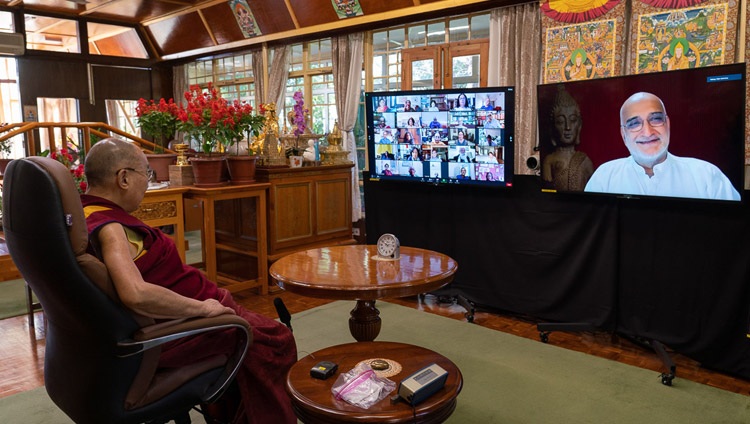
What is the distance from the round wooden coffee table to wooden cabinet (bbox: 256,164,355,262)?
2660mm

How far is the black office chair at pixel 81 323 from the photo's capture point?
4.59 ft

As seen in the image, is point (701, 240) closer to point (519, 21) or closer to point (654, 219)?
point (654, 219)

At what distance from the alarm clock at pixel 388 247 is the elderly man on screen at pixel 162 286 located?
96 cm

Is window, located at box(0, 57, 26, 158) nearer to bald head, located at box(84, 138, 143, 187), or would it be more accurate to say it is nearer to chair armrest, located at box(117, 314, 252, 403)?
bald head, located at box(84, 138, 143, 187)

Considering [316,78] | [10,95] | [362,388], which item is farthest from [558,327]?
[10,95]

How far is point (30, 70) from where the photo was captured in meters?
8.06

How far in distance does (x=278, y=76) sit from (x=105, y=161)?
228 inches

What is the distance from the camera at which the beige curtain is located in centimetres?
489

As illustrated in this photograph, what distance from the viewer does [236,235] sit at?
4.84 metres

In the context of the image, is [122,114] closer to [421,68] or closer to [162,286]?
[421,68]

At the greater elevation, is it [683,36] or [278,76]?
[278,76]

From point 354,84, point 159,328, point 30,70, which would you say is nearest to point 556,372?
point 159,328

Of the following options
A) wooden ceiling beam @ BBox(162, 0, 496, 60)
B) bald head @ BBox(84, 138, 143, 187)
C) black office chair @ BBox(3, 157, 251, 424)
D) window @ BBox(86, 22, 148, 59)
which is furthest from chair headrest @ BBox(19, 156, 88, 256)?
window @ BBox(86, 22, 148, 59)

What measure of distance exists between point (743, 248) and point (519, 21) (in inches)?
113
